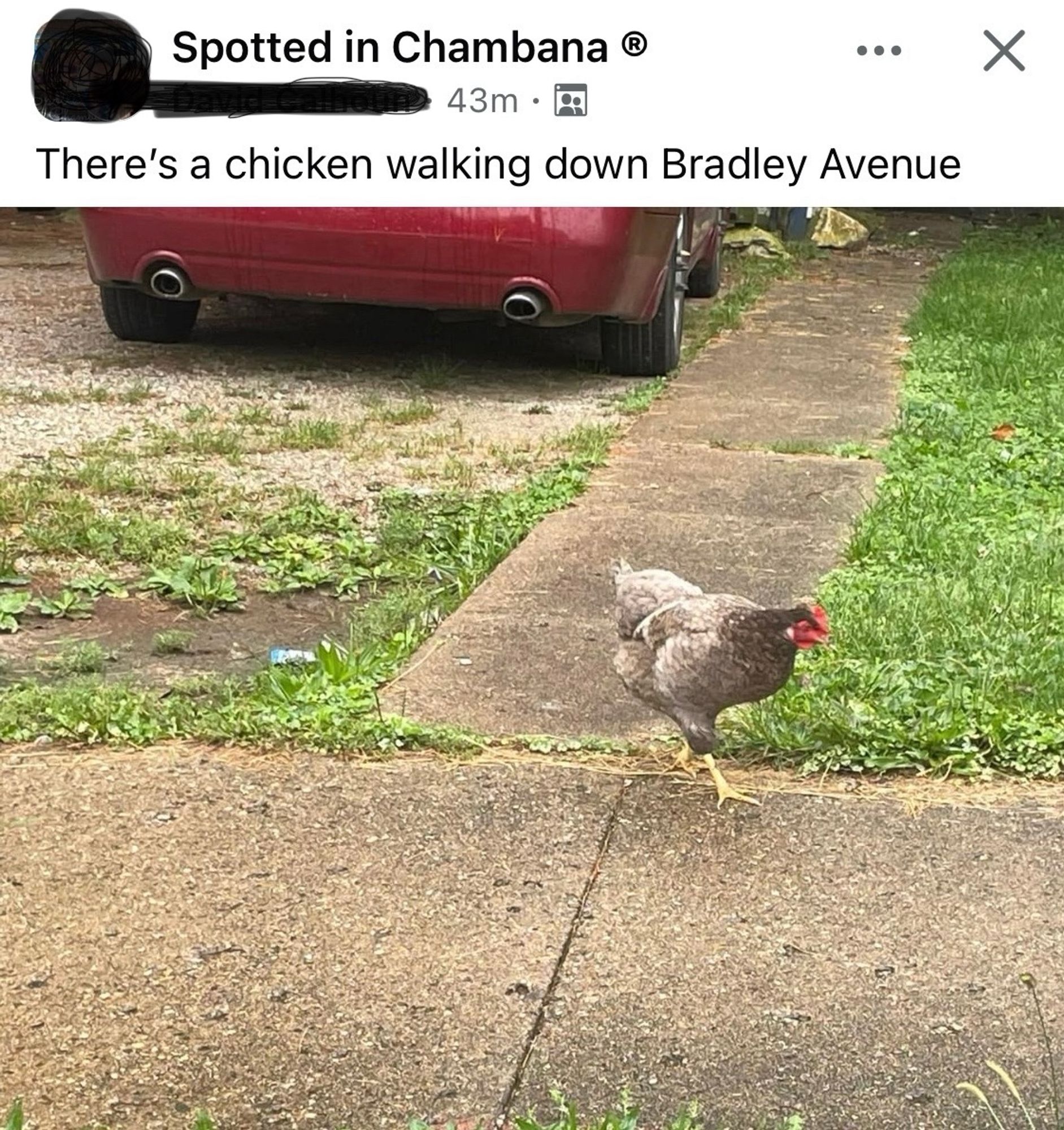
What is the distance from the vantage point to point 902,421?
24.3ft

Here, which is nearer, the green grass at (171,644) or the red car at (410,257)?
the green grass at (171,644)

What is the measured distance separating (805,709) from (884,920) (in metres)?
0.92

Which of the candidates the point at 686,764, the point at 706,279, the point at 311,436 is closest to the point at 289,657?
the point at 686,764

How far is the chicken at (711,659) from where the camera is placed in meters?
3.51

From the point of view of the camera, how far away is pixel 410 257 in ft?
24.7

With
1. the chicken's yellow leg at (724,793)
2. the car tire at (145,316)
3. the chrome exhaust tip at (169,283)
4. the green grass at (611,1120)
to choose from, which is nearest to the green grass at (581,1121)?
the green grass at (611,1120)
